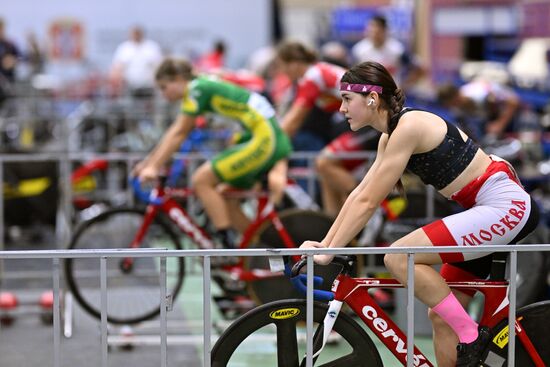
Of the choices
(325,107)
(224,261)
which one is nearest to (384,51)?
(325,107)

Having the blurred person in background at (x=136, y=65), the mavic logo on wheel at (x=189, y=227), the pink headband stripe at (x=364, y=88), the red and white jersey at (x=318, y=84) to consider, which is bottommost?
the blurred person in background at (x=136, y=65)

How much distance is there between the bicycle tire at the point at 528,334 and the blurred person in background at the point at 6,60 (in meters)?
13.6

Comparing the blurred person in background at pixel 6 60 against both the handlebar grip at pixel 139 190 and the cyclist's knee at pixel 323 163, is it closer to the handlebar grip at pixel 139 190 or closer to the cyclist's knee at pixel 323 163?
the handlebar grip at pixel 139 190

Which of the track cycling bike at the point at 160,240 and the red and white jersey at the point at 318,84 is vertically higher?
the red and white jersey at the point at 318,84

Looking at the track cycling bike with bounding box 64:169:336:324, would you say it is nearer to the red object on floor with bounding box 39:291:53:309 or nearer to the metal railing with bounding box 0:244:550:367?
the red object on floor with bounding box 39:291:53:309

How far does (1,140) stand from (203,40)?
540 centimetres

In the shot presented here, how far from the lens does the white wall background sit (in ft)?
63.6

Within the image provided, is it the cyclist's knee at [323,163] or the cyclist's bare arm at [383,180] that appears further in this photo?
the cyclist's knee at [323,163]

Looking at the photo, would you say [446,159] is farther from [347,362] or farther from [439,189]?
[347,362]

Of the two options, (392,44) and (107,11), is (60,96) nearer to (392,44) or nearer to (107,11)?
(107,11)

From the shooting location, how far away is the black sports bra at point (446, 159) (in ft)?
16.8

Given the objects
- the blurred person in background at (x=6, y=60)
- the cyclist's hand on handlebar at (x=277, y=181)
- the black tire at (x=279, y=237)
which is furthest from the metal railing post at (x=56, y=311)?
the blurred person in background at (x=6, y=60)

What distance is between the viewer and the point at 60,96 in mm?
19547

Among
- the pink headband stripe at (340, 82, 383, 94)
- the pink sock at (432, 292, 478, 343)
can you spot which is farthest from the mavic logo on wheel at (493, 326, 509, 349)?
the pink headband stripe at (340, 82, 383, 94)
